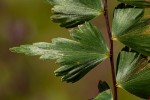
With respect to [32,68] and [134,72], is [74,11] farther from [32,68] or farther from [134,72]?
[32,68]

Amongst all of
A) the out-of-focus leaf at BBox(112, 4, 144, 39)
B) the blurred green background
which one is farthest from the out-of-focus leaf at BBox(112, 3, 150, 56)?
the blurred green background

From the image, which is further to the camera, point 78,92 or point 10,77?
point 78,92

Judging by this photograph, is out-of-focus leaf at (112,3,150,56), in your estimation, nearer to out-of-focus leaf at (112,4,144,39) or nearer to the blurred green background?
out-of-focus leaf at (112,4,144,39)

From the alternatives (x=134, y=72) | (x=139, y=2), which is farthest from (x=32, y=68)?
(x=139, y=2)

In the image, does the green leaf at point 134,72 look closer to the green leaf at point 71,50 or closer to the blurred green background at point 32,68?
the green leaf at point 71,50

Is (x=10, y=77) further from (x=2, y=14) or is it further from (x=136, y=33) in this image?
(x=136, y=33)

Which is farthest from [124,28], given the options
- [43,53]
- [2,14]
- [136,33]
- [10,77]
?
[2,14]

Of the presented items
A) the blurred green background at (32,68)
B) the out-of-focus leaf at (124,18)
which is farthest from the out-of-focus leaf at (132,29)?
the blurred green background at (32,68)
